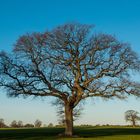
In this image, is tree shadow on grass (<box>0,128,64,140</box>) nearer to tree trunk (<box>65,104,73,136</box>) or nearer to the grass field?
the grass field

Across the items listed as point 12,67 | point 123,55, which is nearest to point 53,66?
point 12,67

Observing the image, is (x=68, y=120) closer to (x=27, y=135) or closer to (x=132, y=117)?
(x=27, y=135)

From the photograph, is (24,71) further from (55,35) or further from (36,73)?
(55,35)

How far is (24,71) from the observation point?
52.4 metres

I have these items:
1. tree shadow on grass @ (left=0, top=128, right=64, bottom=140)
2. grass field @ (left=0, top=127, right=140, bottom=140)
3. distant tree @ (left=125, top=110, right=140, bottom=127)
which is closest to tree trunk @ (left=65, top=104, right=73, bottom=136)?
grass field @ (left=0, top=127, right=140, bottom=140)

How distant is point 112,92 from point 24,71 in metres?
12.5

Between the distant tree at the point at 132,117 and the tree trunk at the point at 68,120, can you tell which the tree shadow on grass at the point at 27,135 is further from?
the distant tree at the point at 132,117

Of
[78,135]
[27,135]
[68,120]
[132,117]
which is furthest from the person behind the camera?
[132,117]

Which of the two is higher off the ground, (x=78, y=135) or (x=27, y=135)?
(x=27, y=135)

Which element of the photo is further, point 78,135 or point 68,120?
point 78,135

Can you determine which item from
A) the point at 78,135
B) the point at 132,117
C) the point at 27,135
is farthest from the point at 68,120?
the point at 132,117

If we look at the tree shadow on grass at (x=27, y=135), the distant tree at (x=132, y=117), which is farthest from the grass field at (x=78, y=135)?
the distant tree at (x=132, y=117)

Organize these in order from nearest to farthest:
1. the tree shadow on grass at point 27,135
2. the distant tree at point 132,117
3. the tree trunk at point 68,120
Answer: the tree shadow on grass at point 27,135, the tree trunk at point 68,120, the distant tree at point 132,117

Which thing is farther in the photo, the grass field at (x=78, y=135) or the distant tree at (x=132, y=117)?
the distant tree at (x=132, y=117)
